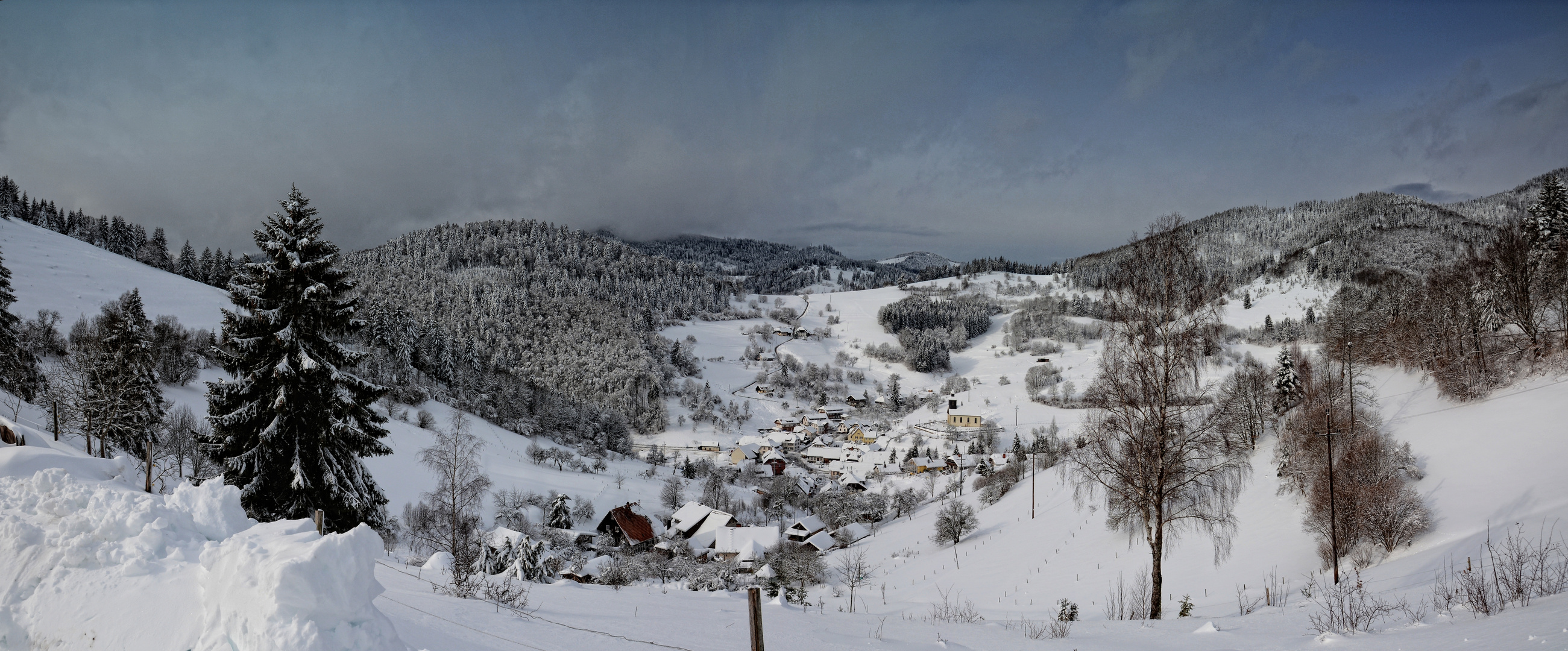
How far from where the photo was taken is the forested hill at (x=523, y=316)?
61000 millimetres

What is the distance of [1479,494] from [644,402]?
7439 centimetres

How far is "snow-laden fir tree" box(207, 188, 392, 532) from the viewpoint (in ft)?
33.1

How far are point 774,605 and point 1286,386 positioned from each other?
99.8 feet

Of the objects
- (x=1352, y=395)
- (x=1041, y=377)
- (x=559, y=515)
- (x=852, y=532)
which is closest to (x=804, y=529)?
(x=852, y=532)

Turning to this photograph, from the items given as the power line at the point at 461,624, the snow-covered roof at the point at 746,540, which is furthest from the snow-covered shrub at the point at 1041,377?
the power line at the point at 461,624

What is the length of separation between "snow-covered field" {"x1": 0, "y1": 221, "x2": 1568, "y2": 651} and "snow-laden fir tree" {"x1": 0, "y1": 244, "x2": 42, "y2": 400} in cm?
161

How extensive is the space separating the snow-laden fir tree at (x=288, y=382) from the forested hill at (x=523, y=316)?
37149 millimetres

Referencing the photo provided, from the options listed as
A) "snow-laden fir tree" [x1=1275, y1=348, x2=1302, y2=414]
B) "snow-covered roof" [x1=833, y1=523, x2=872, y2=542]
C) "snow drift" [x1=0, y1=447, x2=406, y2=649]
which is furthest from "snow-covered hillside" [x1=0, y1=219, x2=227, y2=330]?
"snow-laden fir tree" [x1=1275, y1=348, x2=1302, y2=414]

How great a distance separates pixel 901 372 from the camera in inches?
4481

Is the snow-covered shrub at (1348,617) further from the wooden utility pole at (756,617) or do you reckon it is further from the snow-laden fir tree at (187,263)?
the snow-laden fir tree at (187,263)

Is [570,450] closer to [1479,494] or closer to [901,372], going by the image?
[1479,494]

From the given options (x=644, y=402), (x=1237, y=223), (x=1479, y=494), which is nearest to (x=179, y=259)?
(x=644, y=402)

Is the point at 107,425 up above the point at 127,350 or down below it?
below

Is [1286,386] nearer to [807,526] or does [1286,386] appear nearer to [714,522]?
[807,526]
